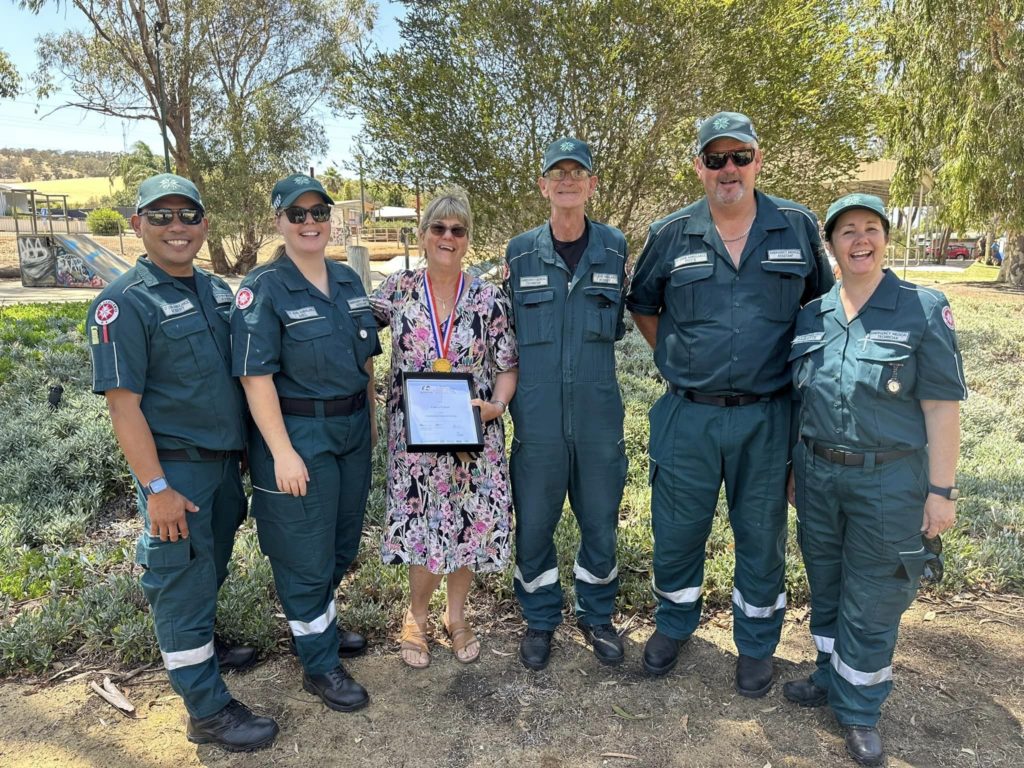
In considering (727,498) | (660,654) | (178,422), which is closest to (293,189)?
(178,422)

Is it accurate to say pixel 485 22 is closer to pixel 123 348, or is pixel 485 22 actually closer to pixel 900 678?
pixel 123 348

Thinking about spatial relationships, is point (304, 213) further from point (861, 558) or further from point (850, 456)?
point (861, 558)

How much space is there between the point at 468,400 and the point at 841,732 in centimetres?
204

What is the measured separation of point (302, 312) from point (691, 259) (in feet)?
5.51

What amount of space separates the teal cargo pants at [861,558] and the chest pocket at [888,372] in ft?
0.86

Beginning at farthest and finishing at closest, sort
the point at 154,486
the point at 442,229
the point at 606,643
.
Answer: the point at 606,643 → the point at 442,229 → the point at 154,486

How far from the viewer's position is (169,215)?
263 cm

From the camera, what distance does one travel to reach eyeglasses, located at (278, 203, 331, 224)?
9.28 ft

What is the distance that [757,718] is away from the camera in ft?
9.55

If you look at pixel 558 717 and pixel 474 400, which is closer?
pixel 558 717

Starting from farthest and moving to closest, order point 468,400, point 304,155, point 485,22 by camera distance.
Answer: point 304,155 < point 485,22 < point 468,400

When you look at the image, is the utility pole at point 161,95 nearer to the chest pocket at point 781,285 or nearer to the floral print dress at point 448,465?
the floral print dress at point 448,465

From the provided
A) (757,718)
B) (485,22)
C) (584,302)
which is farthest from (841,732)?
(485,22)

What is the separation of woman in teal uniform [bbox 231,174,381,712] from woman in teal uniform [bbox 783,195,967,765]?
187 centimetres
